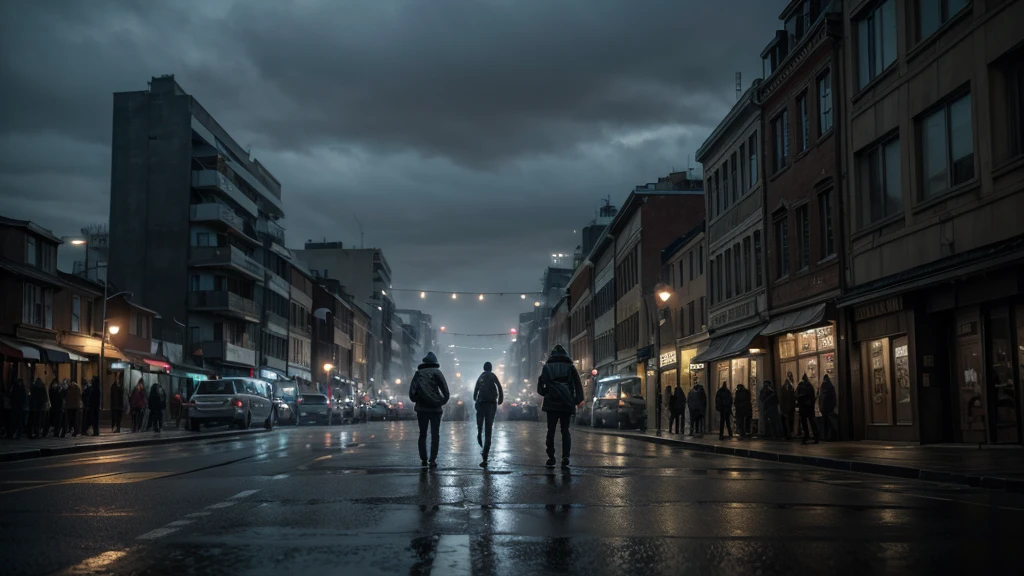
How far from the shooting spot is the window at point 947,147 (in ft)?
73.9

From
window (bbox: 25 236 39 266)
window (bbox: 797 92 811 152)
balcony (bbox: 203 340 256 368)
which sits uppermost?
window (bbox: 797 92 811 152)

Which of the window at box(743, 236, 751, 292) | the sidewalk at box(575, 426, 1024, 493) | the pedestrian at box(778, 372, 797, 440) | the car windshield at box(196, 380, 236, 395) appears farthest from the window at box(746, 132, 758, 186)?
the car windshield at box(196, 380, 236, 395)

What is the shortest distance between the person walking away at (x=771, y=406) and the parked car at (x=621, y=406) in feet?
54.2

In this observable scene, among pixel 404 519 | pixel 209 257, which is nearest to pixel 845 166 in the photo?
pixel 404 519

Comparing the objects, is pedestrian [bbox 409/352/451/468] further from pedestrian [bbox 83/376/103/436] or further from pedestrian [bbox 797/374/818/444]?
pedestrian [bbox 83/376/103/436]

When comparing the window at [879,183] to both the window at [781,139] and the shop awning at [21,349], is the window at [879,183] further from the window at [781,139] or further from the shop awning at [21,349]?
the shop awning at [21,349]

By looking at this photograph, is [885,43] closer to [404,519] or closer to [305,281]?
[404,519]

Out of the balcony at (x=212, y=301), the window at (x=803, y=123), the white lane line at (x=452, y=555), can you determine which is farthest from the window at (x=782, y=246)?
the balcony at (x=212, y=301)

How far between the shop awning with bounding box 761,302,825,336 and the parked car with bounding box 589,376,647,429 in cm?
1406

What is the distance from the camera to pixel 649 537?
321 inches

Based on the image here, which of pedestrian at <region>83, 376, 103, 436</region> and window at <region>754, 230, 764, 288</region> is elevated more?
window at <region>754, 230, 764, 288</region>

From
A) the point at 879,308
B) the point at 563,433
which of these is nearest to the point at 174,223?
the point at 879,308

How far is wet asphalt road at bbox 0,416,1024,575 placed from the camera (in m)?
6.93

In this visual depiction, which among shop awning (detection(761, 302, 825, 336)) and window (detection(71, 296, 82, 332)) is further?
window (detection(71, 296, 82, 332))
